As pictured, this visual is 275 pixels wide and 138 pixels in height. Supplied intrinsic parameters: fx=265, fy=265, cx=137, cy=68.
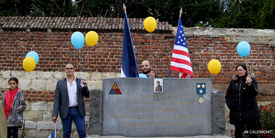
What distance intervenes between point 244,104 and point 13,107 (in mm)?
4346

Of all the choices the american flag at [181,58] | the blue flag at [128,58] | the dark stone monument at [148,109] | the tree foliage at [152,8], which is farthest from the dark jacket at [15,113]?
the tree foliage at [152,8]

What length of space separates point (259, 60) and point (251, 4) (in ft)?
20.5

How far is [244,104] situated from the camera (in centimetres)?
465

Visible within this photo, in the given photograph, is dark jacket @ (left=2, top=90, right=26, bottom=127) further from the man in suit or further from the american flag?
the american flag

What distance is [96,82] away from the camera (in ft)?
22.1

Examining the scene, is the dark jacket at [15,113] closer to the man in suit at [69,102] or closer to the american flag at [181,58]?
the man in suit at [69,102]

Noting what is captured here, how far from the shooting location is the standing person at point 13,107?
5.17 meters

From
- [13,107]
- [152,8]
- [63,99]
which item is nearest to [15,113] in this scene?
[13,107]

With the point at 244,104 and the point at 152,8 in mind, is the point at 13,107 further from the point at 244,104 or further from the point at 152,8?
the point at 152,8

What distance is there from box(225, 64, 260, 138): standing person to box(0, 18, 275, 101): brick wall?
208 cm

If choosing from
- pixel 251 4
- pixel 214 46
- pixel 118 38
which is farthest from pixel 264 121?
pixel 251 4

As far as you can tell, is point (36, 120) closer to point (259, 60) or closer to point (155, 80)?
point (155, 80)

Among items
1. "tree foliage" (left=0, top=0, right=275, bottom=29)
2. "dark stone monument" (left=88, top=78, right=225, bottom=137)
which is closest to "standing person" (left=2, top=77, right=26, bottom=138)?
"dark stone monument" (left=88, top=78, right=225, bottom=137)

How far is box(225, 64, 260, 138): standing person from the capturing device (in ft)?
15.1
